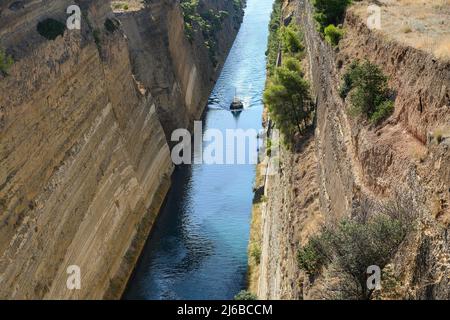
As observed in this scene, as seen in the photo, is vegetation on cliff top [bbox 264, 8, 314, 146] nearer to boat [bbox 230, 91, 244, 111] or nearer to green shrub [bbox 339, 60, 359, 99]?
green shrub [bbox 339, 60, 359, 99]

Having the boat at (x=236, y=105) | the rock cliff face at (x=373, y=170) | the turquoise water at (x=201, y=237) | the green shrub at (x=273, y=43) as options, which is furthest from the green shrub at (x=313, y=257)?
the boat at (x=236, y=105)

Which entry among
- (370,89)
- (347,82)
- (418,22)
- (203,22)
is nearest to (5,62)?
(347,82)

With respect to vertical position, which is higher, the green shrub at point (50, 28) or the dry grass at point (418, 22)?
the dry grass at point (418, 22)

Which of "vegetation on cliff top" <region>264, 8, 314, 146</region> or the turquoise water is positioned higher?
"vegetation on cliff top" <region>264, 8, 314, 146</region>

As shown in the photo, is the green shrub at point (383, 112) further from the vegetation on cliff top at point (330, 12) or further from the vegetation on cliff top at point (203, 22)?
the vegetation on cliff top at point (203, 22)

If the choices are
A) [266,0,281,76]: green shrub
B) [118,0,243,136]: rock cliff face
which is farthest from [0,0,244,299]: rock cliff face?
[266,0,281,76]: green shrub

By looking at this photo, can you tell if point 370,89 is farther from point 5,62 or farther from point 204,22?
point 204,22
